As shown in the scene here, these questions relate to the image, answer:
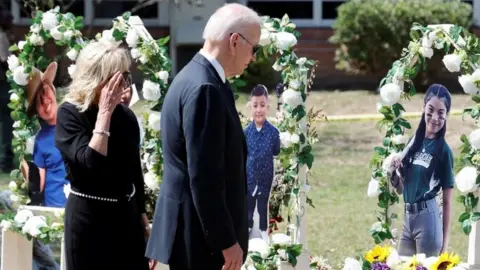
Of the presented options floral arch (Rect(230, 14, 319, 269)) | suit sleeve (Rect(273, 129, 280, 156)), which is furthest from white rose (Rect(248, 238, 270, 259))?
suit sleeve (Rect(273, 129, 280, 156))

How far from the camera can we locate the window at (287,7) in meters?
22.0

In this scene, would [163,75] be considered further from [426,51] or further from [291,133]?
[426,51]

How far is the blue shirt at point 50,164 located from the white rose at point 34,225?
0.16 metres

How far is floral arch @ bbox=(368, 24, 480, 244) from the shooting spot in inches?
206

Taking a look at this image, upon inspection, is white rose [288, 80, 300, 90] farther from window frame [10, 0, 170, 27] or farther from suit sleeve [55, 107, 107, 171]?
window frame [10, 0, 170, 27]

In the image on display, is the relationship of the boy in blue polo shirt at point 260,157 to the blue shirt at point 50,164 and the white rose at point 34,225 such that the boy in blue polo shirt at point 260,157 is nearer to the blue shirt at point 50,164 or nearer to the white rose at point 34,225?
the blue shirt at point 50,164

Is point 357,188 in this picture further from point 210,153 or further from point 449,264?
point 210,153

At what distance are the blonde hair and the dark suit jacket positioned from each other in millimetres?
444

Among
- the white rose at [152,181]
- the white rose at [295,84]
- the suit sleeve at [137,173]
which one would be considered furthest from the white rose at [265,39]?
the suit sleeve at [137,173]

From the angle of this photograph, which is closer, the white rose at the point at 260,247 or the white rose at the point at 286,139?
the white rose at the point at 260,247

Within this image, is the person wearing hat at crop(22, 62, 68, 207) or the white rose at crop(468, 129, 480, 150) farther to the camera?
the person wearing hat at crop(22, 62, 68, 207)

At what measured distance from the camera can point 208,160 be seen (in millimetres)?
3678

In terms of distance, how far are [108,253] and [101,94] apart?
2.33ft

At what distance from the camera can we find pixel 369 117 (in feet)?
52.4
